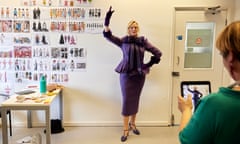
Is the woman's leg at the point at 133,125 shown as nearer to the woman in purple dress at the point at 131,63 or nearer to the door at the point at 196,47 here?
the woman in purple dress at the point at 131,63

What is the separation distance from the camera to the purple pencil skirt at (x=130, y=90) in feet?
12.0

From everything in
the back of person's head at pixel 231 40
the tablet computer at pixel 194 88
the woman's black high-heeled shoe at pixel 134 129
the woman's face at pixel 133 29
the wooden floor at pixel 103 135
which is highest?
the woman's face at pixel 133 29

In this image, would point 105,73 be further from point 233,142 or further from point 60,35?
point 233,142

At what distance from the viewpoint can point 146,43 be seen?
→ 146 inches

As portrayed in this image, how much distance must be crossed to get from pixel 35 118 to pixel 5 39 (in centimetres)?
130

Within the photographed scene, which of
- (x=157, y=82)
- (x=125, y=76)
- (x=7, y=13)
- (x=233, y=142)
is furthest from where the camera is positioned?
(x=157, y=82)

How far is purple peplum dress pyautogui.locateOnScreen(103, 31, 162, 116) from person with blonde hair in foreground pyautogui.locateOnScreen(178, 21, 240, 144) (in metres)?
2.74

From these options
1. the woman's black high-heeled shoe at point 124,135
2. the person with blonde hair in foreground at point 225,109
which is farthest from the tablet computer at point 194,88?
the woman's black high-heeled shoe at point 124,135

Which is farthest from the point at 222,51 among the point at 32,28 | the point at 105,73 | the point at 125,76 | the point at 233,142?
the point at 32,28

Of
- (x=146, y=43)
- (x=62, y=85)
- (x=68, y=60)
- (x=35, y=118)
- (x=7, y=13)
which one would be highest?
(x=7, y=13)

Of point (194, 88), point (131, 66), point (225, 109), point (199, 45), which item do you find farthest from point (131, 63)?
Answer: point (225, 109)

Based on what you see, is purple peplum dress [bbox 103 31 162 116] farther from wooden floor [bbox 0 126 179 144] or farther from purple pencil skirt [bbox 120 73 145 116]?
wooden floor [bbox 0 126 179 144]

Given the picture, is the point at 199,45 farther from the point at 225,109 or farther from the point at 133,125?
the point at 225,109

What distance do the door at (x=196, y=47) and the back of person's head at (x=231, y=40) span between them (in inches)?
130
